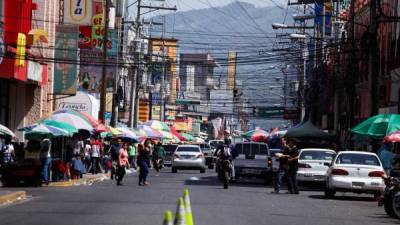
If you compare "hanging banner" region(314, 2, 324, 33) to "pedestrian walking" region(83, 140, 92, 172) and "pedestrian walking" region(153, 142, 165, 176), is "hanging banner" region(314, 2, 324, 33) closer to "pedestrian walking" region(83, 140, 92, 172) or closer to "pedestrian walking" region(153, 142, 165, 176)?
"pedestrian walking" region(153, 142, 165, 176)

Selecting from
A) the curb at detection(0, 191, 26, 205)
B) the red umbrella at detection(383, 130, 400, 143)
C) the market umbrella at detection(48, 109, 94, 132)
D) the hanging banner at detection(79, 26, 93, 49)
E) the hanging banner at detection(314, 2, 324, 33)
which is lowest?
the curb at detection(0, 191, 26, 205)

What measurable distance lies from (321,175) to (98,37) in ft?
84.1

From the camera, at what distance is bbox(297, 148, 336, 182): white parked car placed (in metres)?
36.3

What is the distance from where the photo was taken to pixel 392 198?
23.3m

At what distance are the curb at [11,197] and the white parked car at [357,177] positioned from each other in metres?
9.63

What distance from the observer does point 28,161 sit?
112 ft

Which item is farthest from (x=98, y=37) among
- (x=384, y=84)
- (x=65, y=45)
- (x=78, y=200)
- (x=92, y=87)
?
(x=78, y=200)

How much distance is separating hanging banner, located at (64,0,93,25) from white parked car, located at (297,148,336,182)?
18369mm

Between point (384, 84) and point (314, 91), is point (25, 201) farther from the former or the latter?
point (314, 91)

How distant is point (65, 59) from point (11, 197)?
23.9 m

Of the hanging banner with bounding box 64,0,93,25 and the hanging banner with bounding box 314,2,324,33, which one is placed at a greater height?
the hanging banner with bounding box 314,2,324,33

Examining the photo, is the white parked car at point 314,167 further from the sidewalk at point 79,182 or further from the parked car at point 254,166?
the sidewalk at point 79,182

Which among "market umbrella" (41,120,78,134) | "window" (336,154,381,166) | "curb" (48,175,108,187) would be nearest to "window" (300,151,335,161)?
"window" (336,154,381,166)

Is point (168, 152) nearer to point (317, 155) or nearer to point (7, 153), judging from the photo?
point (7, 153)
